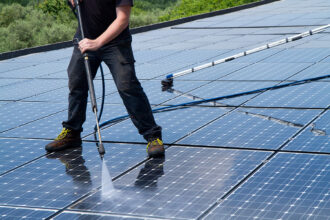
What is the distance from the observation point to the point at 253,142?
6.47m

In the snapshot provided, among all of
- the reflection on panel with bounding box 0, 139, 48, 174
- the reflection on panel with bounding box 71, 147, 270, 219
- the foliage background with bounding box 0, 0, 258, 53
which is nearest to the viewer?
the reflection on panel with bounding box 71, 147, 270, 219

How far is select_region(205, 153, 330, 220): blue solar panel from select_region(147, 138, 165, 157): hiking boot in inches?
43.0

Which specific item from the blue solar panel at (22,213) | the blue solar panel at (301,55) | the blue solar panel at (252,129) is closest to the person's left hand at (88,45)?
the blue solar panel at (252,129)

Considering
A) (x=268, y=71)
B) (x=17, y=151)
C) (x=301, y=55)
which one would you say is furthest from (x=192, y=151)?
(x=301, y=55)

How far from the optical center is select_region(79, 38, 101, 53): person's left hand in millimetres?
5988

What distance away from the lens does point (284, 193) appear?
503 centimetres

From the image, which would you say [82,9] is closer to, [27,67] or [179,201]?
[179,201]

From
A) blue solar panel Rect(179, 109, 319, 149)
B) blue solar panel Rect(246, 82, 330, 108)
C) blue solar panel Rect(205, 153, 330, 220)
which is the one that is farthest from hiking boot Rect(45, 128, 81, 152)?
blue solar panel Rect(246, 82, 330, 108)

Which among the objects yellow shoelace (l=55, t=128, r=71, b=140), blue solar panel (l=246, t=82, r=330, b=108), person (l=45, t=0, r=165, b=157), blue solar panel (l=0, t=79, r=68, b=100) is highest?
person (l=45, t=0, r=165, b=157)

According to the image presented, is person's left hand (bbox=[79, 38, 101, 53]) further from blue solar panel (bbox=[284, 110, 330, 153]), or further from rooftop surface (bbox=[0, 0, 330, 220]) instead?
blue solar panel (bbox=[284, 110, 330, 153])

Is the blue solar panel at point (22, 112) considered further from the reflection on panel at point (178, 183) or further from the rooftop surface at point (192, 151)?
the reflection on panel at point (178, 183)

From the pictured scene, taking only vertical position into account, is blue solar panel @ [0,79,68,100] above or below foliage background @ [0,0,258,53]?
below

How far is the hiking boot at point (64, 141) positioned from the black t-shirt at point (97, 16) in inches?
42.7

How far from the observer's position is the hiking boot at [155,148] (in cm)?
619
